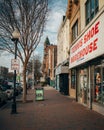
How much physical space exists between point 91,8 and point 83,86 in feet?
18.4

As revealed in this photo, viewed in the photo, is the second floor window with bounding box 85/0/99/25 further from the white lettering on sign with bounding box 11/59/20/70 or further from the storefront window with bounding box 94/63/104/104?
the white lettering on sign with bounding box 11/59/20/70

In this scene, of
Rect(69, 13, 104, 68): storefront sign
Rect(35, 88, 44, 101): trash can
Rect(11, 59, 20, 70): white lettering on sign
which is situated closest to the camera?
Rect(69, 13, 104, 68): storefront sign

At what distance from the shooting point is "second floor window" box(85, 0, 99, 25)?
1791 centimetres

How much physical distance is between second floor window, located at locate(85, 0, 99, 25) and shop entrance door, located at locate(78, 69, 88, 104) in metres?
3.70

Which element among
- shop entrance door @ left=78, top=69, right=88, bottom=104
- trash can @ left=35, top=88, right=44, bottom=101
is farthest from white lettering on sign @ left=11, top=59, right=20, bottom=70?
trash can @ left=35, top=88, right=44, bottom=101

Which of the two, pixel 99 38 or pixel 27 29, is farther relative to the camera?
pixel 27 29

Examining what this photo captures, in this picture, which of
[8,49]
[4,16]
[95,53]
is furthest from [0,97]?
[95,53]

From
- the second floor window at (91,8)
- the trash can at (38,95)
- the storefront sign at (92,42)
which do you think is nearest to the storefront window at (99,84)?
the storefront sign at (92,42)

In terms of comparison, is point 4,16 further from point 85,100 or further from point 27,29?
point 85,100

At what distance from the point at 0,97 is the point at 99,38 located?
12.4 meters

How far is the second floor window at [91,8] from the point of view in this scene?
17906mm

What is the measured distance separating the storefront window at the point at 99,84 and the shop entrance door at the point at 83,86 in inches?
119

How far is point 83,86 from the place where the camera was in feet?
70.7

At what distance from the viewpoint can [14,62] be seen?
18438mm
